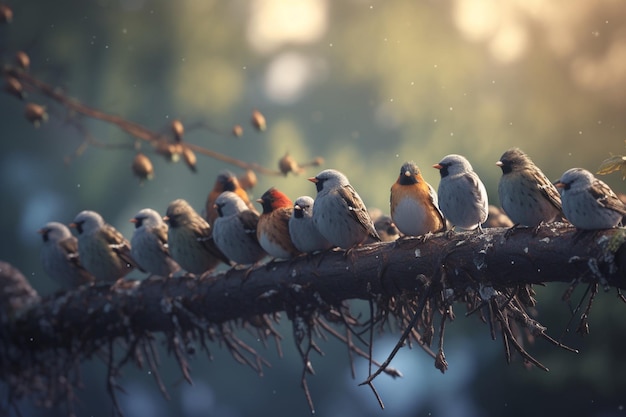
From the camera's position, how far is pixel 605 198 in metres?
1.62

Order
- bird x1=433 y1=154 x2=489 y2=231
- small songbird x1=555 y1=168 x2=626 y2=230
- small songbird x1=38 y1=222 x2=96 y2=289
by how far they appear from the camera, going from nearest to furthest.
A: small songbird x1=555 y1=168 x2=626 y2=230
bird x1=433 y1=154 x2=489 y2=231
small songbird x1=38 y1=222 x2=96 y2=289

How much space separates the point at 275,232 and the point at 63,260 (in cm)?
114

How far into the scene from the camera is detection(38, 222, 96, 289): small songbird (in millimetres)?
2861

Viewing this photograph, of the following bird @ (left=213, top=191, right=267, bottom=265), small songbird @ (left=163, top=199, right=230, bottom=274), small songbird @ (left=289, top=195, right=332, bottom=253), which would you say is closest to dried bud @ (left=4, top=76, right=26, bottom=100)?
small songbird @ (left=163, top=199, right=230, bottom=274)

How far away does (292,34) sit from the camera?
12.7 ft

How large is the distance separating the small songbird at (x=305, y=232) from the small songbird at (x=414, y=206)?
252mm

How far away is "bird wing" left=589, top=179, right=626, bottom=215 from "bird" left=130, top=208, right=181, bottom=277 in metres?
1.56

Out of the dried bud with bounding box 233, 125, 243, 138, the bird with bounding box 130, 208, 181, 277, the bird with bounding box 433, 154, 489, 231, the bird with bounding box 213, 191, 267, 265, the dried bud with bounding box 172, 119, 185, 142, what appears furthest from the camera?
the dried bud with bounding box 233, 125, 243, 138

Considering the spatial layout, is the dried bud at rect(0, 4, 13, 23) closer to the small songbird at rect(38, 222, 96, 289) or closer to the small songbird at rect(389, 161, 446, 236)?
the small songbird at rect(38, 222, 96, 289)

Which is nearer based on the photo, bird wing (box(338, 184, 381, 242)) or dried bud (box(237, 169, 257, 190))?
bird wing (box(338, 184, 381, 242))

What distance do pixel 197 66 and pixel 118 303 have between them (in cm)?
183

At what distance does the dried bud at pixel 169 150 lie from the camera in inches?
141

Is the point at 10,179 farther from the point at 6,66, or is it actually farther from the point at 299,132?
the point at 299,132

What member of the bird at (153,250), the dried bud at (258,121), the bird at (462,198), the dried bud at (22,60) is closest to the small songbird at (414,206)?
the bird at (462,198)
